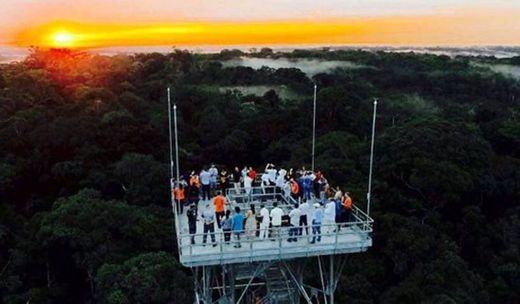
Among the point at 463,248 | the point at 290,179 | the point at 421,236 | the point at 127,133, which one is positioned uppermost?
the point at 290,179

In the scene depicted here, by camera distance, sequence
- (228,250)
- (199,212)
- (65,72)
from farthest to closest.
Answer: (65,72), (199,212), (228,250)

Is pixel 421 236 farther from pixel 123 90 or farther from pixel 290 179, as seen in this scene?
pixel 123 90

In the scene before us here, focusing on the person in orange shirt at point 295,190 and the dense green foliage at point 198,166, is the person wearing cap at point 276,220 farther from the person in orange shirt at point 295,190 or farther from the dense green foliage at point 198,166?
the dense green foliage at point 198,166

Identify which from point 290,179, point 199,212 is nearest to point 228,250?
point 199,212

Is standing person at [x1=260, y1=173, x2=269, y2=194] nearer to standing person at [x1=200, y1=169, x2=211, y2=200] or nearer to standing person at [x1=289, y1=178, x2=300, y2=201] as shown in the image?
standing person at [x1=289, y1=178, x2=300, y2=201]

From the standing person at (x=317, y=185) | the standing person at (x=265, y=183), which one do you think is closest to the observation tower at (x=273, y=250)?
the standing person at (x=265, y=183)

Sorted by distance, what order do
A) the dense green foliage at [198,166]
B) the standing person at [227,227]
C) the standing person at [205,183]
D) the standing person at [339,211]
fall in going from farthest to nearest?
the dense green foliage at [198,166], the standing person at [205,183], the standing person at [339,211], the standing person at [227,227]
